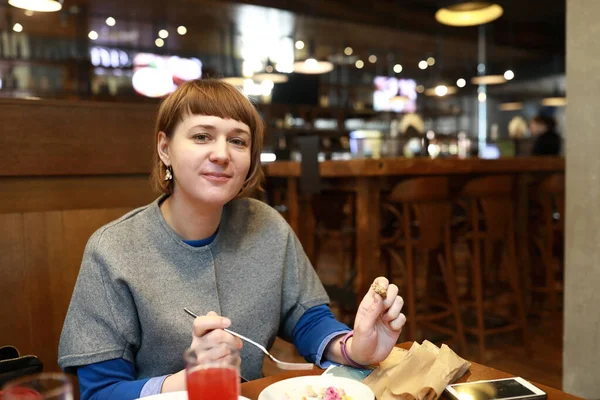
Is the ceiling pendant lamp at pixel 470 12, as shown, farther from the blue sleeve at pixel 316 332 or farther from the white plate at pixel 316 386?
the white plate at pixel 316 386

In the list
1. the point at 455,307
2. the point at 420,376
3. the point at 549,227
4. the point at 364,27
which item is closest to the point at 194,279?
the point at 420,376

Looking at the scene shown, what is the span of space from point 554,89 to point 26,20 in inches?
345

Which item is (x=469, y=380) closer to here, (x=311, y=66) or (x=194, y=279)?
(x=194, y=279)

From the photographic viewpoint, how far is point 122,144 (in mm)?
2033

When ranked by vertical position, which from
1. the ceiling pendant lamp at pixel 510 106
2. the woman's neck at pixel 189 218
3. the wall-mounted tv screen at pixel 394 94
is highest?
the wall-mounted tv screen at pixel 394 94

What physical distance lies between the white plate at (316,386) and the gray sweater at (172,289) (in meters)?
0.38

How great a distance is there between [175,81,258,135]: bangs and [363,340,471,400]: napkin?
0.68 meters

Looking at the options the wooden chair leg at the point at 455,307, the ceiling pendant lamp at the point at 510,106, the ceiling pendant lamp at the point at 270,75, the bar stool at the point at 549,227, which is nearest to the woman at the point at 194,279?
the wooden chair leg at the point at 455,307

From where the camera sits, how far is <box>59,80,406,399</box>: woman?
1.21 m

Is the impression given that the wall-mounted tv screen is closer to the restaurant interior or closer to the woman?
the restaurant interior

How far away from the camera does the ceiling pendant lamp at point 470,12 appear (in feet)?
18.8

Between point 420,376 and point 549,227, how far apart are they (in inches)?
151

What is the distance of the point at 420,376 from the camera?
1.02 meters

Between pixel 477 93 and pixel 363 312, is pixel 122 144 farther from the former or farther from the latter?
pixel 477 93
